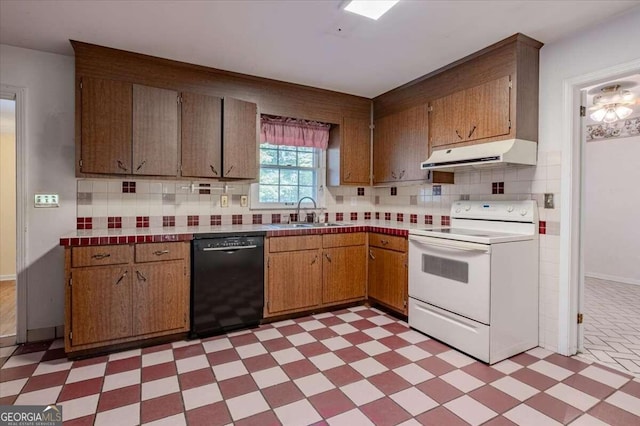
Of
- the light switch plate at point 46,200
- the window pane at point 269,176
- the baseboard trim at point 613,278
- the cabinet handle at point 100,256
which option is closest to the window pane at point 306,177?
the window pane at point 269,176

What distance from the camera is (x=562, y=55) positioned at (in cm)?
252

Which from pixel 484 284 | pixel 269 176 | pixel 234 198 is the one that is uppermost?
pixel 269 176

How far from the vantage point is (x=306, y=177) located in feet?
13.3

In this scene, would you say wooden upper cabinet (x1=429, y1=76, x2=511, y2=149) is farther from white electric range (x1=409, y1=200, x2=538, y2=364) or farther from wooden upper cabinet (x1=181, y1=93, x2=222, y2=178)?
wooden upper cabinet (x1=181, y1=93, x2=222, y2=178)

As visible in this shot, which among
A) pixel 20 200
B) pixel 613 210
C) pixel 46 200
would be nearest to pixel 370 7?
pixel 46 200

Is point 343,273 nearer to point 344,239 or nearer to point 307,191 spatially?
point 344,239

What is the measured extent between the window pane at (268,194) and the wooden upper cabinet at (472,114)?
1.73 metres

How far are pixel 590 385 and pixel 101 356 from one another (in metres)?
3.25

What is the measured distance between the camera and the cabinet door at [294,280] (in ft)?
10.2

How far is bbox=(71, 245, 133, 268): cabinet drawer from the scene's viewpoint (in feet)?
7.75

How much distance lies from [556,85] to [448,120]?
0.81 metres

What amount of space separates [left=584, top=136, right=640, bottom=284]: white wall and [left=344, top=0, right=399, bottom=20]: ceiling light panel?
4194 millimetres

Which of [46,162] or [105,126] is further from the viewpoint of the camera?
[46,162]

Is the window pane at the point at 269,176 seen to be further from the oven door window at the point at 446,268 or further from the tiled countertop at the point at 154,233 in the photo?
the oven door window at the point at 446,268
